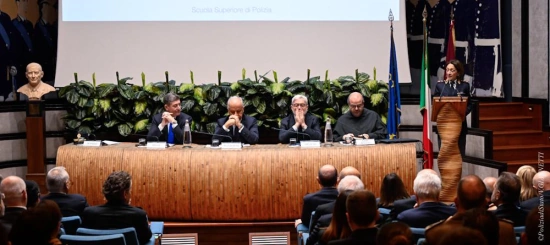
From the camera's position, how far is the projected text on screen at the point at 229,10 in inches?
383

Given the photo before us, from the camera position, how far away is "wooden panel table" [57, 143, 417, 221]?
22.7 feet

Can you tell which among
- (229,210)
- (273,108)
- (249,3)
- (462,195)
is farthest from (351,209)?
(249,3)

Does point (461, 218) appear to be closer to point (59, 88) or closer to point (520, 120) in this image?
point (520, 120)

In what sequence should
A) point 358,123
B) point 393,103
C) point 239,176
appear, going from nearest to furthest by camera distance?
point 239,176 → point 358,123 → point 393,103

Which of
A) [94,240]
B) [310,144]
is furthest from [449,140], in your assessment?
[94,240]

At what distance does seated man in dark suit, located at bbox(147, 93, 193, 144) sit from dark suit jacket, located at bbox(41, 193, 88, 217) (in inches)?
88.1

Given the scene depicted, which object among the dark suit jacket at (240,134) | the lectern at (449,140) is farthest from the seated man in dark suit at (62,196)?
the lectern at (449,140)

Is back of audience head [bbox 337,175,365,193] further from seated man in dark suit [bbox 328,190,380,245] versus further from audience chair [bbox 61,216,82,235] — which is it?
audience chair [bbox 61,216,82,235]

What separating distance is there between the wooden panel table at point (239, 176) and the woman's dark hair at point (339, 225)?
2.77 meters

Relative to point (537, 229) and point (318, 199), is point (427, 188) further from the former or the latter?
point (537, 229)

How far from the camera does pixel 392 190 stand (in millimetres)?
5246

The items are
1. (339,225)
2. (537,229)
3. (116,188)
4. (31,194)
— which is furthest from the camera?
(31,194)

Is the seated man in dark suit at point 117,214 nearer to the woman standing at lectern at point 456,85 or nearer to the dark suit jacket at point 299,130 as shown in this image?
the dark suit jacket at point 299,130

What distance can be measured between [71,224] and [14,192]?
1.32ft
